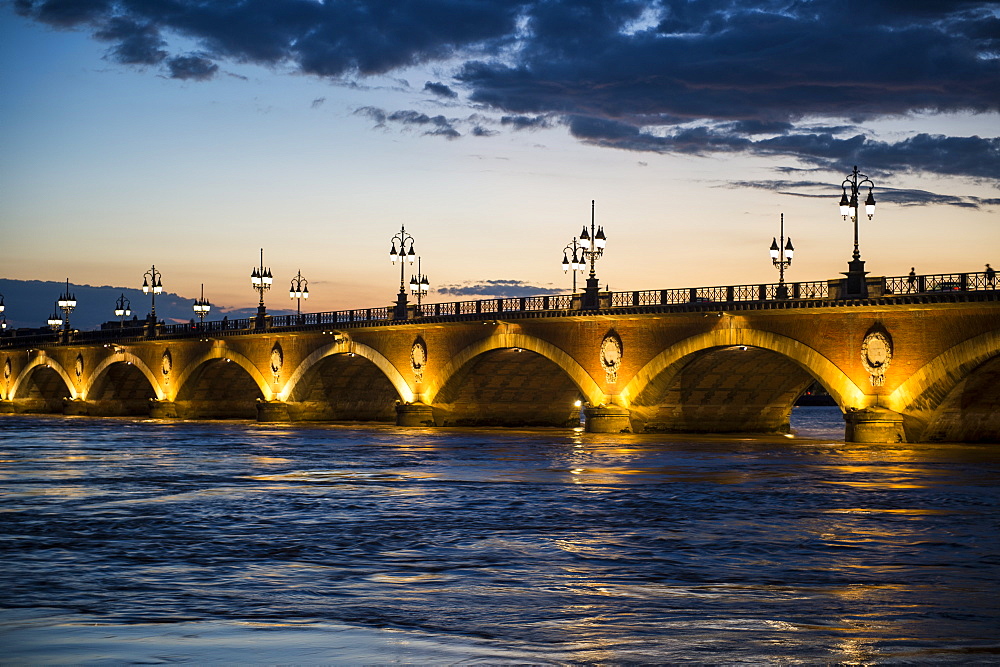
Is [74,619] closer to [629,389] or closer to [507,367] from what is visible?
[629,389]

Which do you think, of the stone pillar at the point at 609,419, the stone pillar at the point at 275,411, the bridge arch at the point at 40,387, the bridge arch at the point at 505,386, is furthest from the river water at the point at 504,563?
the bridge arch at the point at 40,387

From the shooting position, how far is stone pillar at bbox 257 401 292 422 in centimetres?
6794

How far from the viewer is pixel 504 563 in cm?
1537

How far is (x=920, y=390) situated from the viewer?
37.9 m

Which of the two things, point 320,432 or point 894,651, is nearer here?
point 894,651

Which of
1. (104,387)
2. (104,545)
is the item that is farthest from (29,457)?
(104,387)

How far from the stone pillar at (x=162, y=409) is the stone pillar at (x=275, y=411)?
11.7 m

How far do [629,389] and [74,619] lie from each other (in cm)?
3704

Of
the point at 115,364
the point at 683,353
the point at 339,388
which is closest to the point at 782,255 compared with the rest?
the point at 683,353

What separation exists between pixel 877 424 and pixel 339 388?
122 ft

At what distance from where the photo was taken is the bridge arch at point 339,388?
65938mm

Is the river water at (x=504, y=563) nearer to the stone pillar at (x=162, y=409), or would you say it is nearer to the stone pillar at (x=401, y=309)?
the stone pillar at (x=401, y=309)

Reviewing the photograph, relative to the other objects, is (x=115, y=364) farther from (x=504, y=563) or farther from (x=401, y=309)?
(x=504, y=563)

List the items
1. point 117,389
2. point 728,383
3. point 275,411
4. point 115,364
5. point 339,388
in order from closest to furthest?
point 728,383, point 275,411, point 339,388, point 115,364, point 117,389
